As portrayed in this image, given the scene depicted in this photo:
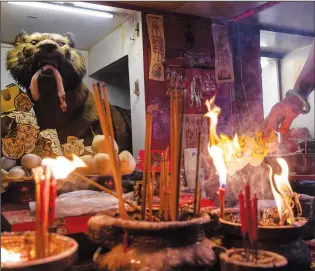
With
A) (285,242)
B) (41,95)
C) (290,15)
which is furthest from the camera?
(41,95)

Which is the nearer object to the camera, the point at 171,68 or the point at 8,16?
the point at 8,16

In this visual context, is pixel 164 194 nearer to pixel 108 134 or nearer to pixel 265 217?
pixel 108 134

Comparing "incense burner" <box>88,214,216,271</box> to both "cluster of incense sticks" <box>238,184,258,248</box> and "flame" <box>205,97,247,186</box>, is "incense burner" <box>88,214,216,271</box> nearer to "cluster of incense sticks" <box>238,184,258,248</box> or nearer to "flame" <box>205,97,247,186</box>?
"cluster of incense sticks" <box>238,184,258,248</box>

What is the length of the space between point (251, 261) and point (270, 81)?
2070 mm

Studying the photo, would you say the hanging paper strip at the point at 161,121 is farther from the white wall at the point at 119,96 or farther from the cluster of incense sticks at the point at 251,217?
the cluster of incense sticks at the point at 251,217

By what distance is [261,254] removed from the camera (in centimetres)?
130

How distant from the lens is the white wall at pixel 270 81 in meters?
2.86

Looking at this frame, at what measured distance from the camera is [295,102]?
2.00 m

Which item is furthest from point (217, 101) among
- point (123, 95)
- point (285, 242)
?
point (285, 242)

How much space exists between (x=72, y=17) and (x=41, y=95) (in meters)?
0.69

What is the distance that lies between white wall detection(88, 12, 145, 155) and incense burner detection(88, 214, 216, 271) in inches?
75.6

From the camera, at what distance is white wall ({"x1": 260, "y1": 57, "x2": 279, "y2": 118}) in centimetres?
286

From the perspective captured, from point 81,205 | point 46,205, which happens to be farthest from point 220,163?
point 46,205

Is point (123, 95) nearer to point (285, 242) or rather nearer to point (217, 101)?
point (217, 101)
